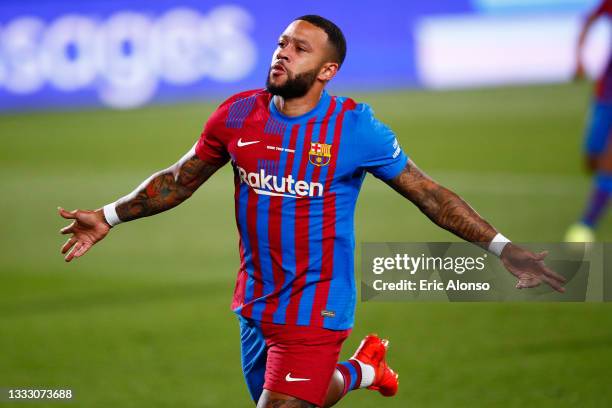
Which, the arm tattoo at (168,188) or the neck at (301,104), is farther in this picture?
the arm tattoo at (168,188)

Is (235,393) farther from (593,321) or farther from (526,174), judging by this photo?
(526,174)

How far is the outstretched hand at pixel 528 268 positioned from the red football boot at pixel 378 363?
110 centimetres

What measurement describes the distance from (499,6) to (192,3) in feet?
16.8

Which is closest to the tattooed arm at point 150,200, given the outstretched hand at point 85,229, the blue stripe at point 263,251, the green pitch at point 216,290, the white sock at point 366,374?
the outstretched hand at point 85,229

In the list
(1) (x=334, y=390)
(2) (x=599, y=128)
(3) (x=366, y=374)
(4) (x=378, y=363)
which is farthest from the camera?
(2) (x=599, y=128)

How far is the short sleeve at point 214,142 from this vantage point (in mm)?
4457

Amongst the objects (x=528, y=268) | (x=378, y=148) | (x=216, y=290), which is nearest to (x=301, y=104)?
(x=378, y=148)

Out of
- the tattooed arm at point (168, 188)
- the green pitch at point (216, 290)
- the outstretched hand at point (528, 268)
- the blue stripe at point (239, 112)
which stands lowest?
the green pitch at point (216, 290)

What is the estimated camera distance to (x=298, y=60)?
169 inches

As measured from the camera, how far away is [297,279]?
4.36 meters

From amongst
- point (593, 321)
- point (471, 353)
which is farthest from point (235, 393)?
point (593, 321)

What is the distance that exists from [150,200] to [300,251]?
0.75 metres

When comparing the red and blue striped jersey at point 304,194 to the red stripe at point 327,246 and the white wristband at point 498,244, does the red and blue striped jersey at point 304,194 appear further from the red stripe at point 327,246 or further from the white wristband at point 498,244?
the white wristband at point 498,244

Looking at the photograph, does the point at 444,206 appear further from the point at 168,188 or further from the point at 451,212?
the point at 168,188
